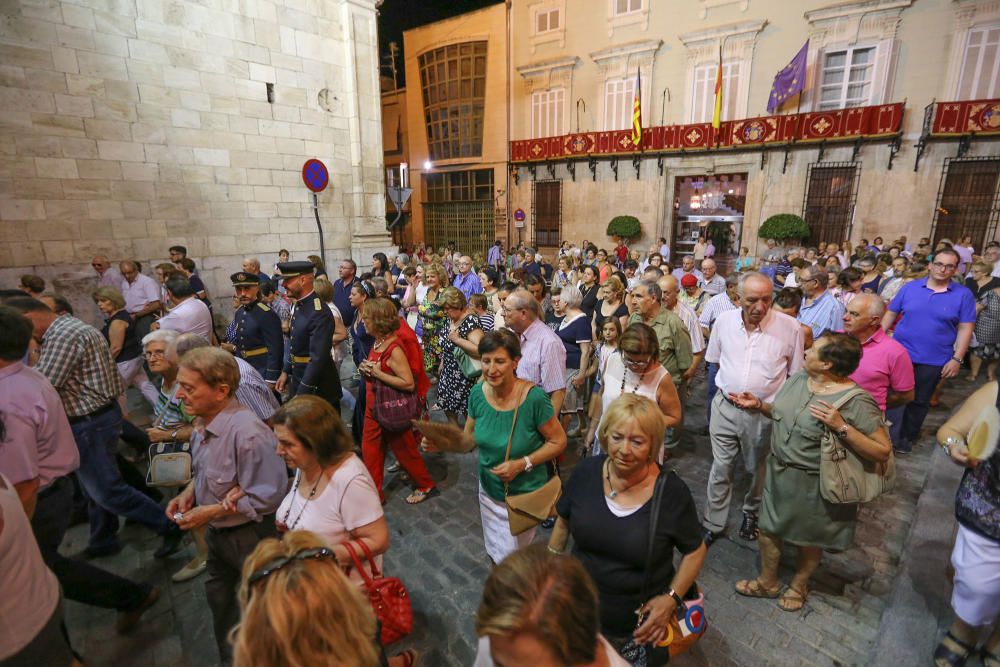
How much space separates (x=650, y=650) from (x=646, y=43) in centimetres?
2213

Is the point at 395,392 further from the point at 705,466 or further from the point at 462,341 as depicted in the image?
the point at 705,466

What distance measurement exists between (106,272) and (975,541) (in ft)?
34.2

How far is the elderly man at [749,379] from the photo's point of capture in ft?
11.5

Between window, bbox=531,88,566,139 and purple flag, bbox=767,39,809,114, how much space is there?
8748 mm

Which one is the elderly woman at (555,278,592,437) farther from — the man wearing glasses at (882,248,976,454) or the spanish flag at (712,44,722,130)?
the spanish flag at (712,44,722,130)

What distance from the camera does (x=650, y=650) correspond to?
195cm

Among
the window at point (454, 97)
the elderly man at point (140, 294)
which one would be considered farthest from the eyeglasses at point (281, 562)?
the window at point (454, 97)

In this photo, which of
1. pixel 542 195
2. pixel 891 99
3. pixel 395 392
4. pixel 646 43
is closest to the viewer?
pixel 395 392

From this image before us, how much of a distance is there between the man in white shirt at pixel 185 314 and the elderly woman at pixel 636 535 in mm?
4176

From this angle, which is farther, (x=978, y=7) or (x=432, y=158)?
(x=432, y=158)

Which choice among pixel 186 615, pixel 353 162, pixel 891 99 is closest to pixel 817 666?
pixel 186 615

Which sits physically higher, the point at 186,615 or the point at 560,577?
the point at 560,577

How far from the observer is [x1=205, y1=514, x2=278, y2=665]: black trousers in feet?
7.72

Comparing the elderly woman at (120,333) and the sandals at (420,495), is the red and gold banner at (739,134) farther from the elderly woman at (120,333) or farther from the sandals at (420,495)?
the elderly woman at (120,333)
